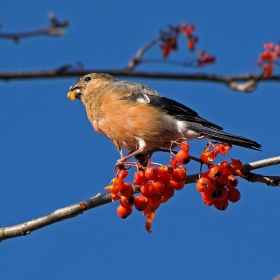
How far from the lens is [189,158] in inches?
152

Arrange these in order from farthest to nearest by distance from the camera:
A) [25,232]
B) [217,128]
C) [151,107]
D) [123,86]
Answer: [123,86] < [151,107] < [217,128] < [25,232]

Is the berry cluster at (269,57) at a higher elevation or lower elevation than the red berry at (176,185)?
higher

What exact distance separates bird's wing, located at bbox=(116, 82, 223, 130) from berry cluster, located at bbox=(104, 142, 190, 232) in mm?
1000

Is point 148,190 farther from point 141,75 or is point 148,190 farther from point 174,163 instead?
point 141,75

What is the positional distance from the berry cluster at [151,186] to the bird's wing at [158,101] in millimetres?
1000

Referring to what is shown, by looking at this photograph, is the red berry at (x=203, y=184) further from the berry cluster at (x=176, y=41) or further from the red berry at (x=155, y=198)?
the berry cluster at (x=176, y=41)

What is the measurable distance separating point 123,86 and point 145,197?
235 centimetres

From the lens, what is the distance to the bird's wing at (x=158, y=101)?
5096 millimetres

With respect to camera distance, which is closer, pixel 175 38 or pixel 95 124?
pixel 95 124

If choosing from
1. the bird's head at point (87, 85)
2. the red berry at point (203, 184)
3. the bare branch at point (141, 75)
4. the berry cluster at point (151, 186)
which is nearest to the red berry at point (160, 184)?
the berry cluster at point (151, 186)

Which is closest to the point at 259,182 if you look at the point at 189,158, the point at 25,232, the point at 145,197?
the point at 189,158

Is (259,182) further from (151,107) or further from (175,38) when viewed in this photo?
(175,38)

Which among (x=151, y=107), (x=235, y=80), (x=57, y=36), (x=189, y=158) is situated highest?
(x=57, y=36)

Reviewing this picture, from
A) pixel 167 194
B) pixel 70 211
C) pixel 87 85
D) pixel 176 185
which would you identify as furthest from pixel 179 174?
pixel 87 85
